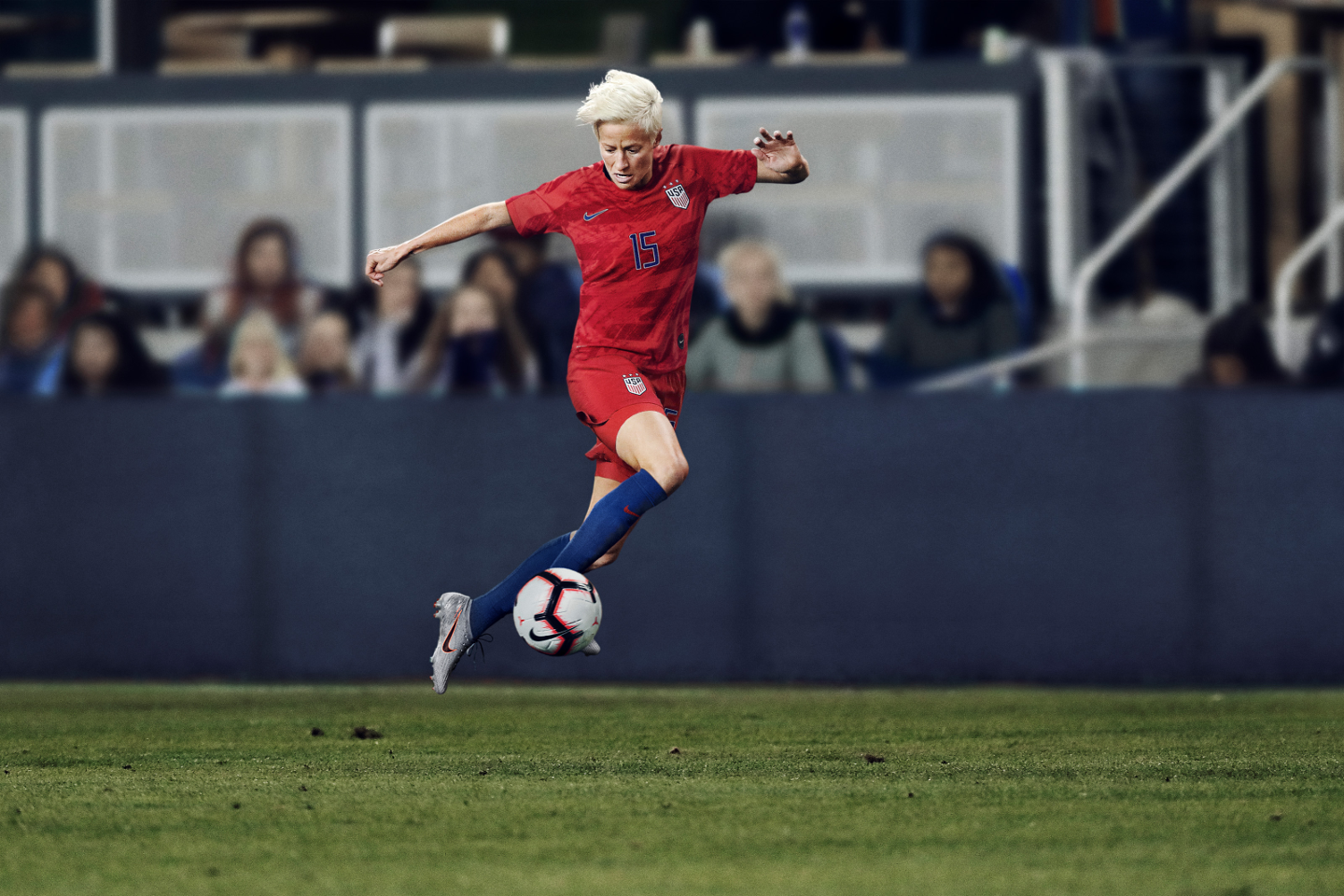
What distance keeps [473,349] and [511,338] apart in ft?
0.68

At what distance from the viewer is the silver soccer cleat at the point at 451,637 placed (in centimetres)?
732

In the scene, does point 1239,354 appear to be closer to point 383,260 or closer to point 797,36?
point 797,36

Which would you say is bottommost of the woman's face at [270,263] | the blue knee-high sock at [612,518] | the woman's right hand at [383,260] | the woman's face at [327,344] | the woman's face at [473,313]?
the blue knee-high sock at [612,518]

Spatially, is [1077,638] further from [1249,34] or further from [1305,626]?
[1249,34]

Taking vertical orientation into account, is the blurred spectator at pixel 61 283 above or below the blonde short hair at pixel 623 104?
below

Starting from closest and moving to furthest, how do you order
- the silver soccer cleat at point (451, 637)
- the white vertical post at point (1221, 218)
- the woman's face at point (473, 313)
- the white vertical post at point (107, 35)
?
the silver soccer cleat at point (451, 637) → the woman's face at point (473, 313) → the white vertical post at point (1221, 218) → the white vertical post at point (107, 35)

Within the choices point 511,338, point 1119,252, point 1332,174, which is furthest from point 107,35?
point 1332,174

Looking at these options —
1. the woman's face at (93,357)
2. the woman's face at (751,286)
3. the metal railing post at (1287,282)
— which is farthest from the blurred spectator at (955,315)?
the woman's face at (93,357)

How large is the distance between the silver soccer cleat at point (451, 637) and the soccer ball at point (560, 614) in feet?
1.26

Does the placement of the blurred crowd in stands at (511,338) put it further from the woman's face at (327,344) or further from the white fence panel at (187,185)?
the white fence panel at (187,185)

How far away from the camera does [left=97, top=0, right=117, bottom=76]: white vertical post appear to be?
13805mm

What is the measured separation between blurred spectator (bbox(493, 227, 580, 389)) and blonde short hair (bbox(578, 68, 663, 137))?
4.30 metres

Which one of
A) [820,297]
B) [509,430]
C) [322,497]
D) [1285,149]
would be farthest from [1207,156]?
[322,497]

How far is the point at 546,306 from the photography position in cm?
1144
